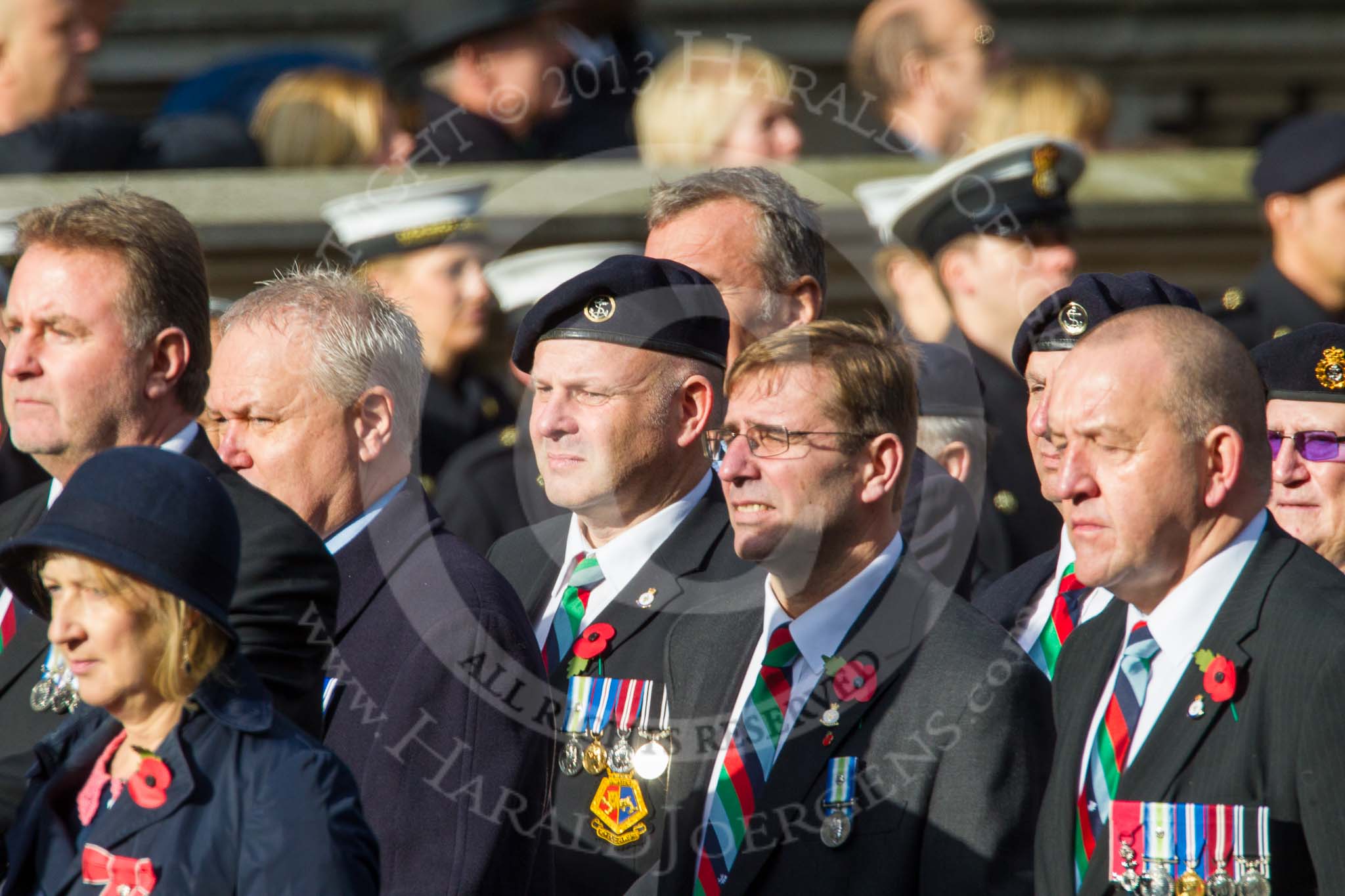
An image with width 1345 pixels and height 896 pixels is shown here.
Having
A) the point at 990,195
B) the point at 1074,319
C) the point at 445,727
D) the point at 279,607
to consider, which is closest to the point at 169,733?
the point at 279,607

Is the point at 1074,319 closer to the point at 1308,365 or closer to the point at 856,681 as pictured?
the point at 1308,365

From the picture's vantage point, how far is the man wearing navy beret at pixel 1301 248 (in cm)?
703

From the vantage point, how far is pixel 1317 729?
3.87m

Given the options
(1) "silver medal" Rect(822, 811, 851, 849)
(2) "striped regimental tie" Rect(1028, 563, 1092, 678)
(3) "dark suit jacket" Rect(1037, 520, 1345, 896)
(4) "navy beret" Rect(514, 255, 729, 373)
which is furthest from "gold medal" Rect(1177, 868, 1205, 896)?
(4) "navy beret" Rect(514, 255, 729, 373)

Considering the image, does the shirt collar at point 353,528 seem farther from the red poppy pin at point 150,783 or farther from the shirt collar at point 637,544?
the red poppy pin at point 150,783

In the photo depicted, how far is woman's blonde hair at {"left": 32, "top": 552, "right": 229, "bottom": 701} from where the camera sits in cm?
344

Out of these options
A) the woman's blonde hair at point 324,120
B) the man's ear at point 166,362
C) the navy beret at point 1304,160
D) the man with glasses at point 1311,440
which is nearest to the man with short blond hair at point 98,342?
the man's ear at point 166,362

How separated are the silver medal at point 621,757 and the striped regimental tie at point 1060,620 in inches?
38.5

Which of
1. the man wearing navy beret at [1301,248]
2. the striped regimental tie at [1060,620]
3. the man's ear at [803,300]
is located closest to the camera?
the striped regimental tie at [1060,620]

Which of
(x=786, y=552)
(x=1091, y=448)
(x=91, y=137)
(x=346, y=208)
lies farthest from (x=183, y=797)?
(x=91, y=137)

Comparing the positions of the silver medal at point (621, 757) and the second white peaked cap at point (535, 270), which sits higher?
the second white peaked cap at point (535, 270)

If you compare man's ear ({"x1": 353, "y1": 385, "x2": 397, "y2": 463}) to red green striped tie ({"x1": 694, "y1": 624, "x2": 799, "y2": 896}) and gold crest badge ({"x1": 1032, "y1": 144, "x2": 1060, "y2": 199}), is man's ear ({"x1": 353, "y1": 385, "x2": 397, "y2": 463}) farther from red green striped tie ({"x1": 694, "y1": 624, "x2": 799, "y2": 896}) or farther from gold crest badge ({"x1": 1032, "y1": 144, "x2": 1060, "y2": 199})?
gold crest badge ({"x1": 1032, "y1": 144, "x2": 1060, "y2": 199})

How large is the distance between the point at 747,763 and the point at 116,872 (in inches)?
57.1

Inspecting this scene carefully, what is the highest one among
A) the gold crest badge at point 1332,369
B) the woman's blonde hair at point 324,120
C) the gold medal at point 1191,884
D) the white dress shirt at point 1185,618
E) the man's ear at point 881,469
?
the woman's blonde hair at point 324,120
